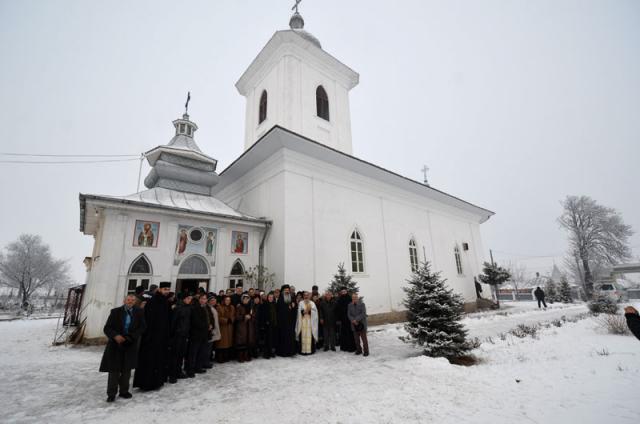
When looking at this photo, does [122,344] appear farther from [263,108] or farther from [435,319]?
[263,108]

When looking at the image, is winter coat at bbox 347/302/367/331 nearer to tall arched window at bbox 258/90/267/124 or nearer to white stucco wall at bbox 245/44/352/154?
white stucco wall at bbox 245/44/352/154

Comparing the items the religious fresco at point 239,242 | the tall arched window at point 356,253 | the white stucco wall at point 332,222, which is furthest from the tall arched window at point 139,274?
→ the tall arched window at point 356,253

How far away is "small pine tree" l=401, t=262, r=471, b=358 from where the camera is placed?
663 centimetres

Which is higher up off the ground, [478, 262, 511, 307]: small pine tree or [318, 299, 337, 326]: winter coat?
[478, 262, 511, 307]: small pine tree

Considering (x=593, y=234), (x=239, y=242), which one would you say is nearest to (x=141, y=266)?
(x=239, y=242)

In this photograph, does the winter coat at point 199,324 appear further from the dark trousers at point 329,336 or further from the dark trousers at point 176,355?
the dark trousers at point 329,336

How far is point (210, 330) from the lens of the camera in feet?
20.6

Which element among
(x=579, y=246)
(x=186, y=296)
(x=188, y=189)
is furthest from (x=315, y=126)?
(x=579, y=246)

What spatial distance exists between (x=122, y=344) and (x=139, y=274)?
5.04 m

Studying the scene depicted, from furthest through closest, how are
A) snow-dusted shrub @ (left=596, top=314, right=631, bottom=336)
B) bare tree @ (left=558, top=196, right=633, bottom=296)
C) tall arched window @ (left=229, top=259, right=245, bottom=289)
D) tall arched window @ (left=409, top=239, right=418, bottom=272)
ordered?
bare tree @ (left=558, top=196, right=633, bottom=296), tall arched window @ (left=409, top=239, right=418, bottom=272), tall arched window @ (left=229, top=259, right=245, bottom=289), snow-dusted shrub @ (left=596, top=314, right=631, bottom=336)

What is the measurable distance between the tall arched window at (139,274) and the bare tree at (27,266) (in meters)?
39.2

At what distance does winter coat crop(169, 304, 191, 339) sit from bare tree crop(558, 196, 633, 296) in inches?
1323

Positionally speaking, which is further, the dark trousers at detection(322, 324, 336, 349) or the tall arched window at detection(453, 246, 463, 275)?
the tall arched window at detection(453, 246, 463, 275)

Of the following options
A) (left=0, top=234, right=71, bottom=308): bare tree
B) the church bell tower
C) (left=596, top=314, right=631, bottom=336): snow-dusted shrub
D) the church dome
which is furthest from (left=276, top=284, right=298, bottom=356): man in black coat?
(left=0, top=234, right=71, bottom=308): bare tree
